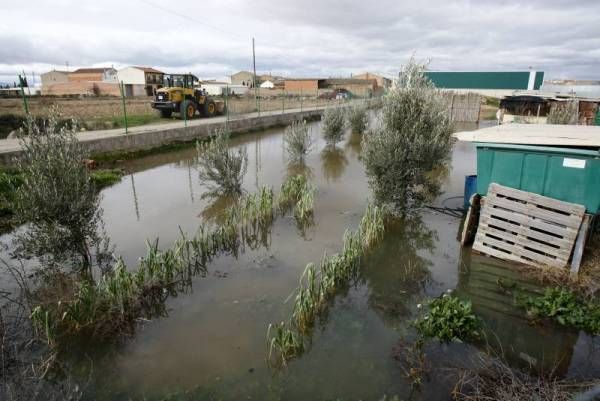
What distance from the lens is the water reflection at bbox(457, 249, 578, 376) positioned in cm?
353

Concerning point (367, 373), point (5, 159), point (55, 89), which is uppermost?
point (55, 89)

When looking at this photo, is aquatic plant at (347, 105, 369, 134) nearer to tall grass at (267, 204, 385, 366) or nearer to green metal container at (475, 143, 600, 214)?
green metal container at (475, 143, 600, 214)

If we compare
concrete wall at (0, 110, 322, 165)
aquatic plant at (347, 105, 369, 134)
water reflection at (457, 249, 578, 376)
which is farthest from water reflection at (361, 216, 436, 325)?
aquatic plant at (347, 105, 369, 134)

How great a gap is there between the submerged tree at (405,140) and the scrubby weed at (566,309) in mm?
3016

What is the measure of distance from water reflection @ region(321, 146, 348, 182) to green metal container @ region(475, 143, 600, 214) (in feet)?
16.6

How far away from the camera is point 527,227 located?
512cm

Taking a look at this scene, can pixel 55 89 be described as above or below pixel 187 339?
above

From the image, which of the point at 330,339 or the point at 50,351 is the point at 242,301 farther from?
the point at 50,351

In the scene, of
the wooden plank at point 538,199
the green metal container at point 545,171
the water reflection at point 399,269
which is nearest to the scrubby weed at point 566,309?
the wooden plank at point 538,199

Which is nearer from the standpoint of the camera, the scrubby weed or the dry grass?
the dry grass

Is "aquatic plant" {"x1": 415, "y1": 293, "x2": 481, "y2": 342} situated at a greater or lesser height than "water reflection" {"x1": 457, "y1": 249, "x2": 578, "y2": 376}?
greater

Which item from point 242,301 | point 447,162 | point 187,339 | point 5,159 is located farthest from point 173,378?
point 447,162

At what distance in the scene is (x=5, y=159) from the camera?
909cm

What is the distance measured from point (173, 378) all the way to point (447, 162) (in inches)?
423
